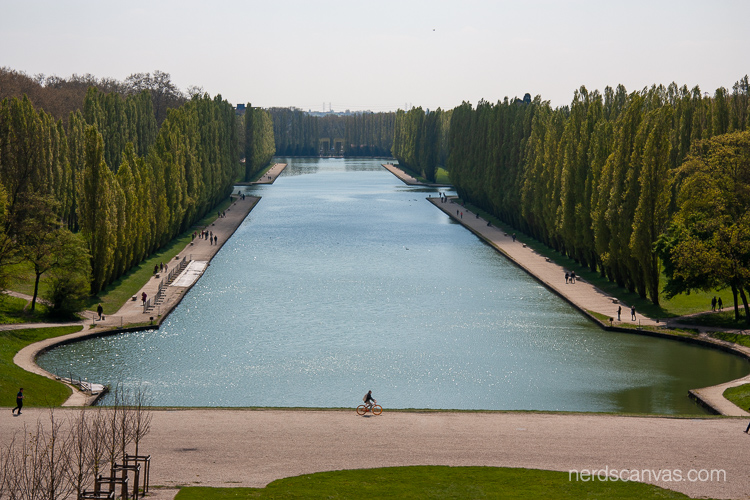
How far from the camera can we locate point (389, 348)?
4378 centimetres

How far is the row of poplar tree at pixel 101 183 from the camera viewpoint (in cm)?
4903

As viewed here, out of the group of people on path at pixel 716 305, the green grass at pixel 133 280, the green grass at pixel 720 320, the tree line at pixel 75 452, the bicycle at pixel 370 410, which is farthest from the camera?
the green grass at pixel 133 280

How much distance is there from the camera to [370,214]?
106 meters

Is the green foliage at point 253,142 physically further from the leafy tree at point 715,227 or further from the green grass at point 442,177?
the leafy tree at point 715,227

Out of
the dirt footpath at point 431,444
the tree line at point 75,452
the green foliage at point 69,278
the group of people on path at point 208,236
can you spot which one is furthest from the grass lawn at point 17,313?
the group of people on path at point 208,236

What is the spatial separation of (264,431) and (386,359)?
1380 cm

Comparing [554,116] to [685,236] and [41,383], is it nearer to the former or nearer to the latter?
[685,236]

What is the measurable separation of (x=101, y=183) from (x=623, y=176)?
117ft

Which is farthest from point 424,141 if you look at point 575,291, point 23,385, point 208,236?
point 23,385

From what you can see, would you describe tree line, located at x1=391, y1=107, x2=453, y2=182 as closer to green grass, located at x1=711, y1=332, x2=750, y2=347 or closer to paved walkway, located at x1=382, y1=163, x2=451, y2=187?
paved walkway, located at x1=382, y1=163, x2=451, y2=187

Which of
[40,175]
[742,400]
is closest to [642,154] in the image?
[742,400]

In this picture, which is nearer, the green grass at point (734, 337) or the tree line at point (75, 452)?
the tree line at point (75, 452)

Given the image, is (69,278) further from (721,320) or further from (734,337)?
(721,320)

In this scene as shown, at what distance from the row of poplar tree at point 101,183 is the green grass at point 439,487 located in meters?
29.0
